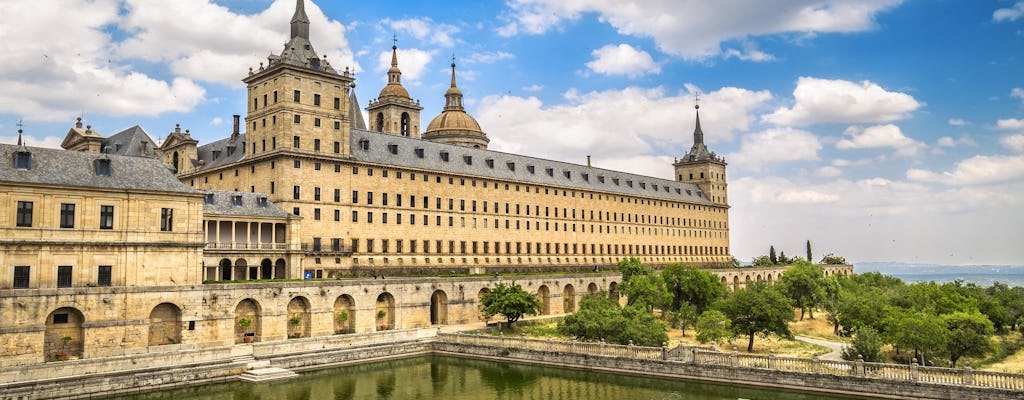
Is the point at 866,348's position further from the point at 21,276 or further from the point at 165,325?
the point at 21,276

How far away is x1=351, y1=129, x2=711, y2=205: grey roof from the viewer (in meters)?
72.5

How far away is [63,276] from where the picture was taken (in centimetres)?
4088

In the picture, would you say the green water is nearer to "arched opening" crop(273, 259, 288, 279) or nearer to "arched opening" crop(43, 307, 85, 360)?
"arched opening" crop(43, 307, 85, 360)

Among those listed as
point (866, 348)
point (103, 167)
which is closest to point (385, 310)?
point (103, 167)

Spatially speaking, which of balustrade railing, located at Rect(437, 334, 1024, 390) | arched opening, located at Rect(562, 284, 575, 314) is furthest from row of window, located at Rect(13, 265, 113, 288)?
arched opening, located at Rect(562, 284, 575, 314)

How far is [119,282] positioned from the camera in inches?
1676

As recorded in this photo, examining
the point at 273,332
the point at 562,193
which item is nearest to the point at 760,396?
the point at 273,332

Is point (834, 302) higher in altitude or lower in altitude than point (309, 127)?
lower

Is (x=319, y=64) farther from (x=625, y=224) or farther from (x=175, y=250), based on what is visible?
(x=625, y=224)

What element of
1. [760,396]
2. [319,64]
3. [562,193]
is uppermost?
[319,64]

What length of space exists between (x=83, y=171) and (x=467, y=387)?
80.8 feet

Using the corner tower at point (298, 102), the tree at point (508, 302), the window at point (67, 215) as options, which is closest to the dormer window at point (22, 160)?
the window at point (67, 215)

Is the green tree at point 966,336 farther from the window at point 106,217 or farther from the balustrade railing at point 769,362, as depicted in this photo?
the window at point 106,217

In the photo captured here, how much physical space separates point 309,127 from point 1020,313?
63615mm
